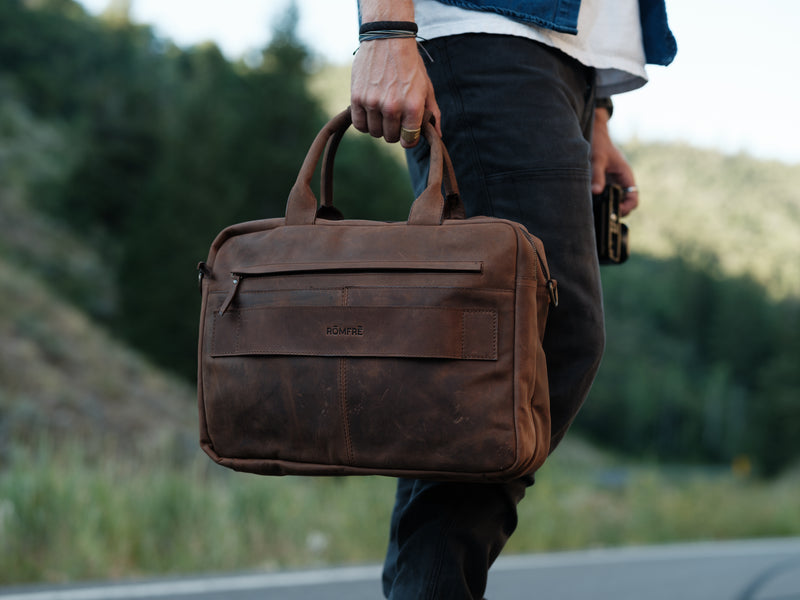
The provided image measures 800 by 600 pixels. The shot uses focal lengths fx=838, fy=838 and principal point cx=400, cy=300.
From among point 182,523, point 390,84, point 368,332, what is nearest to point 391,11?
point 390,84

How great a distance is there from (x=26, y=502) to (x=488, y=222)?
3.98m

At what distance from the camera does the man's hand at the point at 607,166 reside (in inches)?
79.0

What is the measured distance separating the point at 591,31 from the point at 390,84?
435 millimetres

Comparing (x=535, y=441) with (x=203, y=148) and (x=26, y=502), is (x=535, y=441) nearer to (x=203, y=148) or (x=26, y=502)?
(x=26, y=502)

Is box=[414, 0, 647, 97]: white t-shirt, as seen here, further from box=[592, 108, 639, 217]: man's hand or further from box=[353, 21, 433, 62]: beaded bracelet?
box=[592, 108, 639, 217]: man's hand

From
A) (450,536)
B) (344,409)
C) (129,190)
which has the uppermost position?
(129,190)

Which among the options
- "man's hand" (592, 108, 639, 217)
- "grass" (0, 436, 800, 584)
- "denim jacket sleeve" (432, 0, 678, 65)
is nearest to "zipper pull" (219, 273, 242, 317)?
"denim jacket sleeve" (432, 0, 678, 65)

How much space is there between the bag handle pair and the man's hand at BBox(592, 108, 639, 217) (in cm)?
57

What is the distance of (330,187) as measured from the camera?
1.60 m

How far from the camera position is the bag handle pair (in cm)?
142

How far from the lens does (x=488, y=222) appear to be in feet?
4.58

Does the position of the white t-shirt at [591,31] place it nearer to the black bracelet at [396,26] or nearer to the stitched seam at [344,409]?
the black bracelet at [396,26]

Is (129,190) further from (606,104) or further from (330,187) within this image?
(330,187)

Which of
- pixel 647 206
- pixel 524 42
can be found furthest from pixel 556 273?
pixel 647 206
